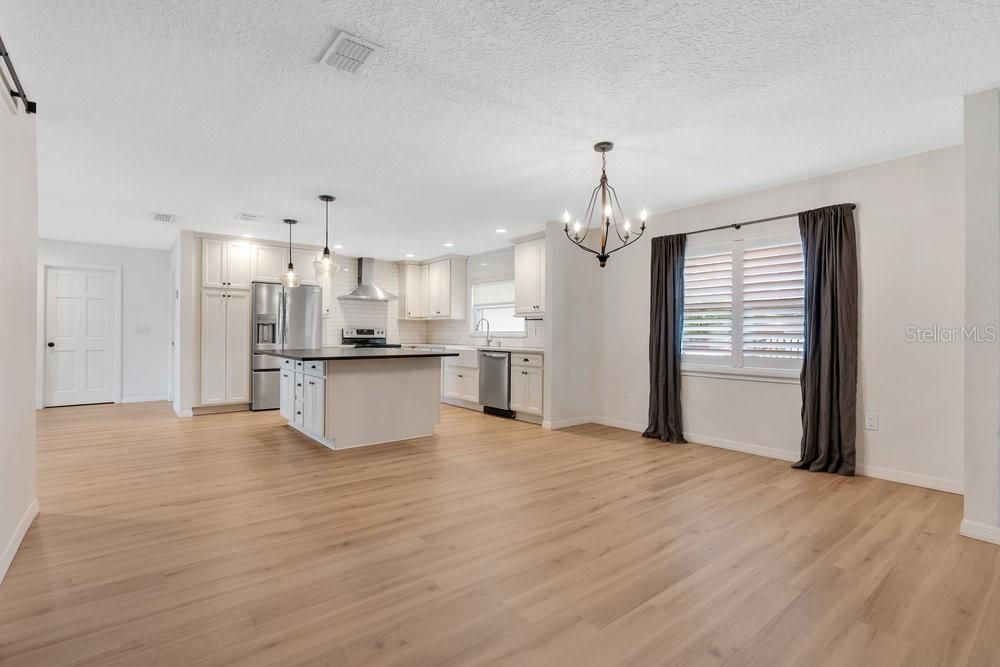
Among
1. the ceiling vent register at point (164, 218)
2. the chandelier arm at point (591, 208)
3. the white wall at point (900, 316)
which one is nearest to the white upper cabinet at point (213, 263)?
the ceiling vent register at point (164, 218)

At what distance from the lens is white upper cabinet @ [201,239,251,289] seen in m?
6.36

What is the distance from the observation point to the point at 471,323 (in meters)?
8.01

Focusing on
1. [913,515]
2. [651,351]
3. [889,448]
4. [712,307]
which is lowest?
[913,515]

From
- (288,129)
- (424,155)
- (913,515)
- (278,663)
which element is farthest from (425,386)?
(913,515)

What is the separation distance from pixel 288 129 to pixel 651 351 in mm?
3988

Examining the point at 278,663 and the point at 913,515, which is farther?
the point at 913,515

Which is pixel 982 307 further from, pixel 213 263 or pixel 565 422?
pixel 213 263

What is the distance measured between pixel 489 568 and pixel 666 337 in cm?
351

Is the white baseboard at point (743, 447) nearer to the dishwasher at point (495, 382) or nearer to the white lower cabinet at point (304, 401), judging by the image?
the dishwasher at point (495, 382)

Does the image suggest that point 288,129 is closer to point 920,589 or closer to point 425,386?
point 425,386

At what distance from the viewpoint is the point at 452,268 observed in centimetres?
794

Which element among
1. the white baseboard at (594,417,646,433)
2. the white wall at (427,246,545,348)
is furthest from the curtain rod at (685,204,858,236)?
the white wall at (427,246,545,348)

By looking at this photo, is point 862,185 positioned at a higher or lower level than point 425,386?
higher

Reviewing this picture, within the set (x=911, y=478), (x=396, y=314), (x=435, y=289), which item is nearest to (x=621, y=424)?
(x=911, y=478)
